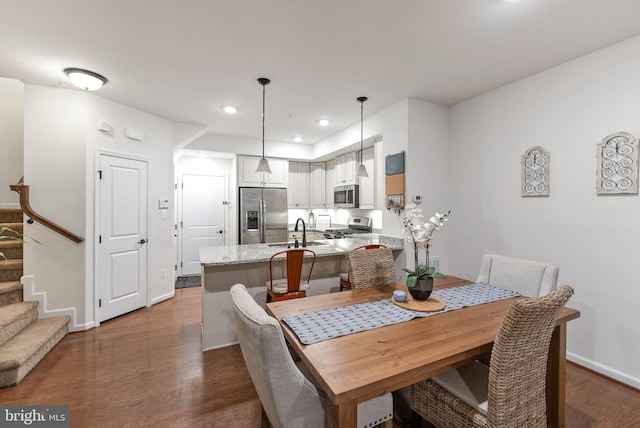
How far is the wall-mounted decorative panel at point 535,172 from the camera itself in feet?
8.70

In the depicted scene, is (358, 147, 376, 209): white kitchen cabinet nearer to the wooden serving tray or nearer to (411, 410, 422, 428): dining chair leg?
the wooden serving tray

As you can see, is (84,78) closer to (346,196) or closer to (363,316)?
(363,316)

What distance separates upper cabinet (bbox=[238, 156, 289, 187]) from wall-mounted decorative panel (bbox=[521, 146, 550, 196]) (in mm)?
3937

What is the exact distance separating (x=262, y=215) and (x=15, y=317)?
3356mm

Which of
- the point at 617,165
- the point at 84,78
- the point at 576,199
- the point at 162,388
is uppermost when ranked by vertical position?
the point at 84,78

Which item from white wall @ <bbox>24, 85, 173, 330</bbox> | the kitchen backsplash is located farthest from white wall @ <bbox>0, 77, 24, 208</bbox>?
the kitchen backsplash

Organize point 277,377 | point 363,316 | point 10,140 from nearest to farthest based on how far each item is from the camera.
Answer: point 277,377
point 363,316
point 10,140

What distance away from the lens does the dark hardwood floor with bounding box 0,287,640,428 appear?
1836 millimetres

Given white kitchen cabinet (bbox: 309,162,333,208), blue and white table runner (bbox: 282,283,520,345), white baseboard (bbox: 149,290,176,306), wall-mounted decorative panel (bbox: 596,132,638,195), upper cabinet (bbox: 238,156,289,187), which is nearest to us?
blue and white table runner (bbox: 282,283,520,345)

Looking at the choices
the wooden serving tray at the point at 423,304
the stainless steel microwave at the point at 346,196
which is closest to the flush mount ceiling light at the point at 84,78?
the wooden serving tray at the point at 423,304

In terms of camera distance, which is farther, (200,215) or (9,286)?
(200,215)

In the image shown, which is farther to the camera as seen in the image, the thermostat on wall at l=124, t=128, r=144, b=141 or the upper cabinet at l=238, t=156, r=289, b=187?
the upper cabinet at l=238, t=156, r=289, b=187

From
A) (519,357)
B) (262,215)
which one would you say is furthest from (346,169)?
(519,357)

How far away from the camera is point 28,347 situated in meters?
2.38
